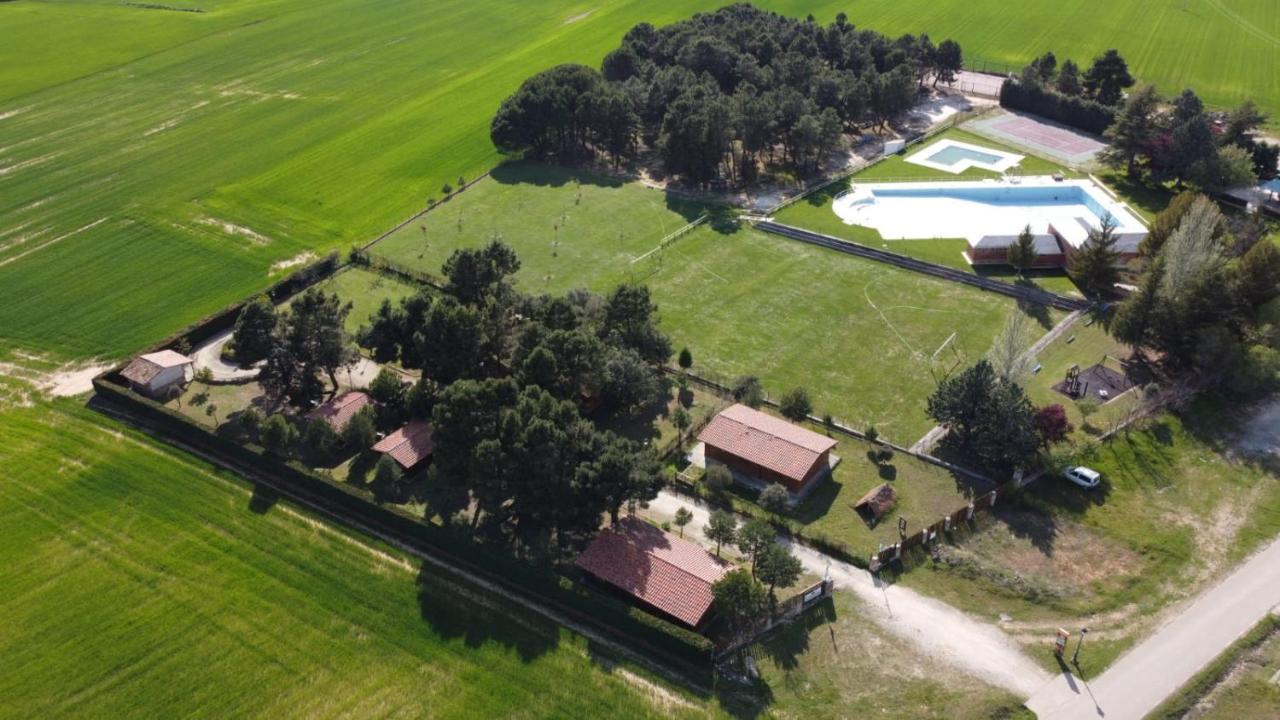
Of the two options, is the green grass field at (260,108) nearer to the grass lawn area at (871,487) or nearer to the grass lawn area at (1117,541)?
the grass lawn area at (871,487)

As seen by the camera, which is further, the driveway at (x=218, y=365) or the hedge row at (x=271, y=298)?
the hedge row at (x=271, y=298)

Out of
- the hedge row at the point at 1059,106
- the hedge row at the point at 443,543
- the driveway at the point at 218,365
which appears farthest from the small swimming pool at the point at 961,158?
the driveway at the point at 218,365

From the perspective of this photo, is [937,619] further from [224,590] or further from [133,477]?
[133,477]

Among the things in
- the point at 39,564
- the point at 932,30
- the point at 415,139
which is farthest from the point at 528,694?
the point at 932,30

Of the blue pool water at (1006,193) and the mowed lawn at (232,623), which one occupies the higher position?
the blue pool water at (1006,193)

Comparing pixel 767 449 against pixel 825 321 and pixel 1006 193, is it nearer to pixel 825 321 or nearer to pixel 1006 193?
pixel 825 321

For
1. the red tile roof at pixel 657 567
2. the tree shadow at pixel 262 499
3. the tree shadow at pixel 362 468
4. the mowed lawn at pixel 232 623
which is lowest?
the mowed lawn at pixel 232 623

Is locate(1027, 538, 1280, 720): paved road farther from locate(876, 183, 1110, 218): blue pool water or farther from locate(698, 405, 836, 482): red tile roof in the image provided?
locate(876, 183, 1110, 218): blue pool water
